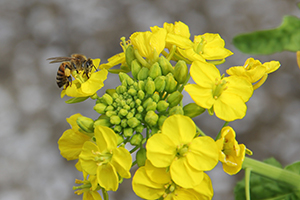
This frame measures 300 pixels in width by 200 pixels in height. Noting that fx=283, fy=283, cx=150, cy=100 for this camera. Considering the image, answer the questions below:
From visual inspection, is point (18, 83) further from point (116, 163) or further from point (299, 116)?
point (299, 116)

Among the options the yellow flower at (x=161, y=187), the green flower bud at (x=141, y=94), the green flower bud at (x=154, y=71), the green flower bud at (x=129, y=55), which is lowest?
the yellow flower at (x=161, y=187)

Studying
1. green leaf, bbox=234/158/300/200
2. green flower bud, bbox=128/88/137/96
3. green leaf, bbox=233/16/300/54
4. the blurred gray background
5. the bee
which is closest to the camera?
green leaf, bbox=233/16/300/54

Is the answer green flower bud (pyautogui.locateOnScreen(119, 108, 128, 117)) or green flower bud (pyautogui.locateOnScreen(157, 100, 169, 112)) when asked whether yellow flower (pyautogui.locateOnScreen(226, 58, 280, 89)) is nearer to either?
green flower bud (pyautogui.locateOnScreen(157, 100, 169, 112))

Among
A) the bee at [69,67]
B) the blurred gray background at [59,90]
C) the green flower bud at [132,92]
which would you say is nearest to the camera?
the green flower bud at [132,92]

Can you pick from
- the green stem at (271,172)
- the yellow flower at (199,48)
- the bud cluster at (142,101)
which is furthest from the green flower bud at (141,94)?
→ the green stem at (271,172)

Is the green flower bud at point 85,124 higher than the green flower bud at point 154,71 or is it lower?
lower

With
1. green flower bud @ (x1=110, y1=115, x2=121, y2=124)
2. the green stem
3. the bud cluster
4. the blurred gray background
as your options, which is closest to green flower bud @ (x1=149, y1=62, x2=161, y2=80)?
the bud cluster

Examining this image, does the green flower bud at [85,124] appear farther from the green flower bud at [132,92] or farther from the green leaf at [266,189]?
the green leaf at [266,189]
